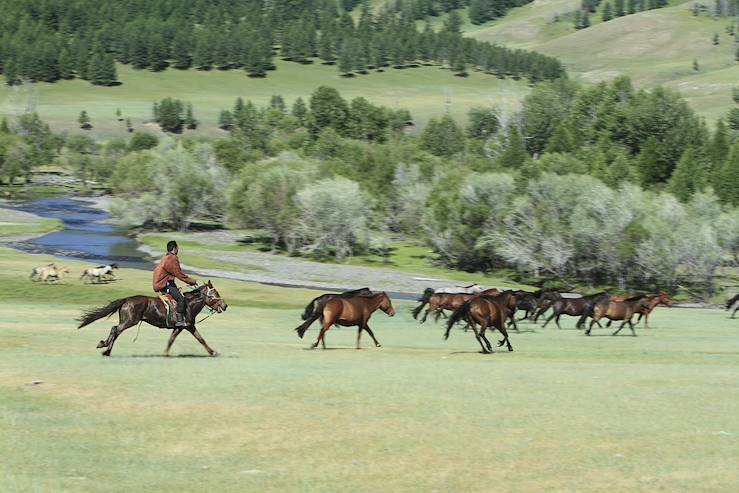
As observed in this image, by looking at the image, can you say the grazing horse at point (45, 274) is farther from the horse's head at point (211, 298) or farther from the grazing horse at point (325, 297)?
the horse's head at point (211, 298)

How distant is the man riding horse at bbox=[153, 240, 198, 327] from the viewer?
25.5 m

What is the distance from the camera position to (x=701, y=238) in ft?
293

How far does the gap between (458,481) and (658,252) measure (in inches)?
3129

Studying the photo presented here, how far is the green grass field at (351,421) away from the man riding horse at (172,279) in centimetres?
142

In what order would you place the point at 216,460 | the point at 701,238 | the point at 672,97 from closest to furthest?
the point at 216,460, the point at 701,238, the point at 672,97

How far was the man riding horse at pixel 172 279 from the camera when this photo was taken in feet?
83.8

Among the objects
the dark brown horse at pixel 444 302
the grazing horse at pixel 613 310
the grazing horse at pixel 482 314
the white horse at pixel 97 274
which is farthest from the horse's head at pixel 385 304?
the white horse at pixel 97 274

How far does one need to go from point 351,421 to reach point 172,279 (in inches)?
358

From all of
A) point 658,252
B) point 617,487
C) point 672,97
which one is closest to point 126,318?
point 617,487

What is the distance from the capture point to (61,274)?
65.3 m

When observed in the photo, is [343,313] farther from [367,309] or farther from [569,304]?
[569,304]

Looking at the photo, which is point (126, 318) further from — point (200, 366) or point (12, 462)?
point (12, 462)

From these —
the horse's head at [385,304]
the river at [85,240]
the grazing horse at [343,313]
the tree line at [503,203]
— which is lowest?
the river at [85,240]

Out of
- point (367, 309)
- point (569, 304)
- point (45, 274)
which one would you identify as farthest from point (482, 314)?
point (45, 274)
